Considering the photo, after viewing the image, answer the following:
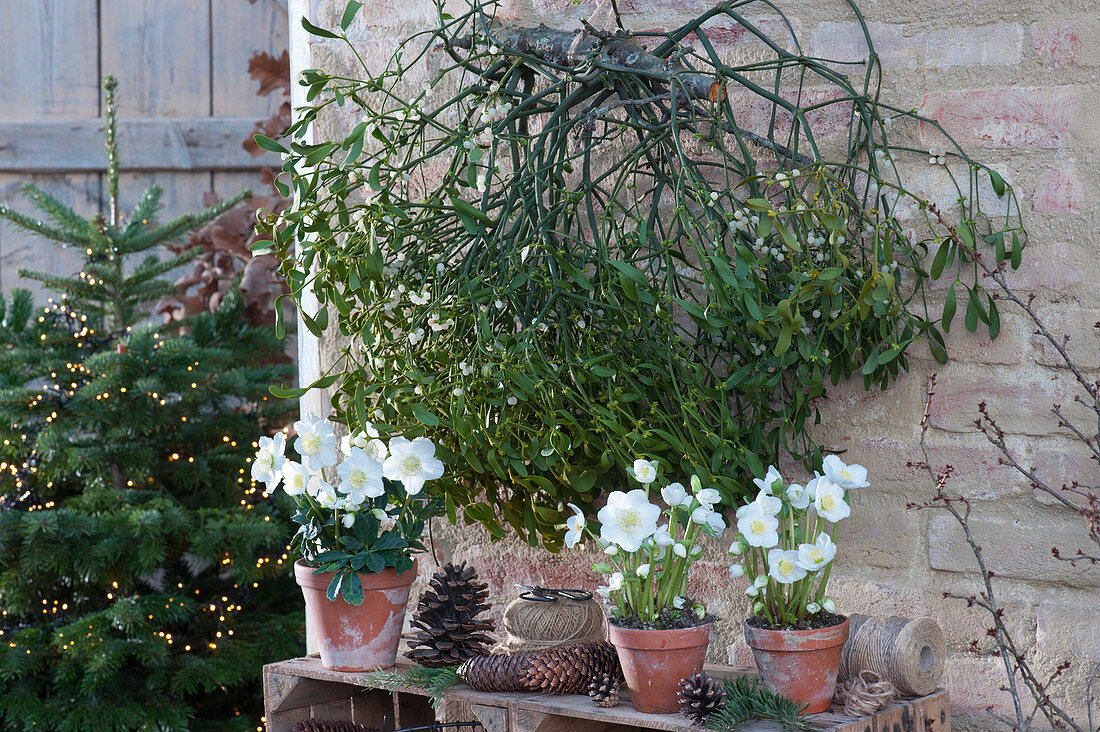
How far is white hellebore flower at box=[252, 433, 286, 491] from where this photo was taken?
1474mm

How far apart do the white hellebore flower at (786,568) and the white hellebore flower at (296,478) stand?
2.16 ft

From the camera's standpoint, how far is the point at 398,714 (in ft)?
5.21

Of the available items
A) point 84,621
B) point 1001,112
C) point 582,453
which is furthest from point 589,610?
point 84,621

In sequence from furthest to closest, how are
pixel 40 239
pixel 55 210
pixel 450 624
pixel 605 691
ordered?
pixel 40 239 < pixel 55 210 < pixel 450 624 < pixel 605 691

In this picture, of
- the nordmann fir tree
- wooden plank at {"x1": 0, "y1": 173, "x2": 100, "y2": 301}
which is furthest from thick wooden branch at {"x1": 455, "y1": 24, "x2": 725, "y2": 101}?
wooden plank at {"x1": 0, "y1": 173, "x2": 100, "y2": 301}

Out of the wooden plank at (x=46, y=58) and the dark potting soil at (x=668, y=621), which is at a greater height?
the wooden plank at (x=46, y=58)

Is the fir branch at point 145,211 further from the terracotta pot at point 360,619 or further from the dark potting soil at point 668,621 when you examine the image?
the dark potting soil at point 668,621

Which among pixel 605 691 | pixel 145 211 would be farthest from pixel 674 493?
pixel 145 211

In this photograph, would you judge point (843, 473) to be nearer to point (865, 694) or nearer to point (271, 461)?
point (865, 694)

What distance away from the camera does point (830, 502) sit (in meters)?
1.24

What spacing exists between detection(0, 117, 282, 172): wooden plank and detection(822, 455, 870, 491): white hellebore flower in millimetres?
2367

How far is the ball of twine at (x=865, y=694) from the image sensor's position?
1228mm

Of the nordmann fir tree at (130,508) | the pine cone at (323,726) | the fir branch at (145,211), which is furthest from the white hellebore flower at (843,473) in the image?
the fir branch at (145,211)

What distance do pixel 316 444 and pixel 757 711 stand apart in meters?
0.69
